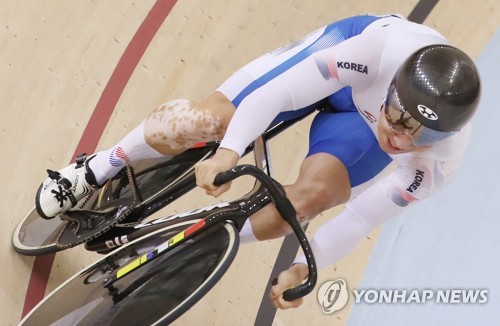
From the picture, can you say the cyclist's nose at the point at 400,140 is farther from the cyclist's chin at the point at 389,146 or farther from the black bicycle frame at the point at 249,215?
the black bicycle frame at the point at 249,215

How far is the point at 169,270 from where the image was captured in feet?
7.24

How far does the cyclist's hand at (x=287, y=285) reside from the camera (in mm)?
2127

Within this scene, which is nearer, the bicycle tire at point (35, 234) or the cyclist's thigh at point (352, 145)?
the cyclist's thigh at point (352, 145)

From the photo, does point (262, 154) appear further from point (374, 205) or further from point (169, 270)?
point (169, 270)

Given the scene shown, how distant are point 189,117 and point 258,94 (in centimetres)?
49

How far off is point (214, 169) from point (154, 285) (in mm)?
410

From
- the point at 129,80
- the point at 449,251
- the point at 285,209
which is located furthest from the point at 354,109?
the point at 129,80

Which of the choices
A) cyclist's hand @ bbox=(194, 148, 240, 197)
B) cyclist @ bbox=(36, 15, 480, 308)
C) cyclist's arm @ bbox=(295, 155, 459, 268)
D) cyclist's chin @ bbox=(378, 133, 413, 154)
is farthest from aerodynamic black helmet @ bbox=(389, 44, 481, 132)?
cyclist's hand @ bbox=(194, 148, 240, 197)

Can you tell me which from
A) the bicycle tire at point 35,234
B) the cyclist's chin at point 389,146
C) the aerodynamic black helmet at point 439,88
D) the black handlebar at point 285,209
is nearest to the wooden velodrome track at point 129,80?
the bicycle tire at point 35,234

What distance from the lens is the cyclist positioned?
1.98 metres

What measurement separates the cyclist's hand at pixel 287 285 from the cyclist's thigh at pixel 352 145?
465mm

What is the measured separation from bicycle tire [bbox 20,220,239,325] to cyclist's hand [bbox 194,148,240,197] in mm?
164

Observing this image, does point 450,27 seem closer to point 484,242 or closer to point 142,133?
point 484,242

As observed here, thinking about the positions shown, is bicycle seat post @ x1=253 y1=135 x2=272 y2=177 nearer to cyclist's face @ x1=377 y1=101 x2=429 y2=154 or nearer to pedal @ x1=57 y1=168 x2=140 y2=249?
cyclist's face @ x1=377 y1=101 x2=429 y2=154
